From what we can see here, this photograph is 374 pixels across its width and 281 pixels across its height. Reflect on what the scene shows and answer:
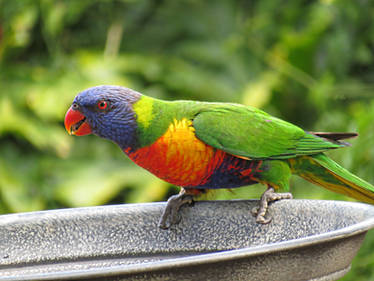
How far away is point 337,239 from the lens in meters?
0.70

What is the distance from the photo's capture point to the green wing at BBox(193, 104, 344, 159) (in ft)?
3.96

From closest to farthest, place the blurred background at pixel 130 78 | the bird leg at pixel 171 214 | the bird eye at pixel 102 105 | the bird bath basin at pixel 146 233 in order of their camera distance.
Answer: the bird bath basin at pixel 146 233 < the bird leg at pixel 171 214 < the bird eye at pixel 102 105 < the blurred background at pixel 130 78

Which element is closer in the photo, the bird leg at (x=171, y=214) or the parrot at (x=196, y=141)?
the bird leg at (x=171, y=214)

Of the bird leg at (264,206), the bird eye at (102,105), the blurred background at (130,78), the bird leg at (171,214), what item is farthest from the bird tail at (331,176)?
the blurred background at (130,78)

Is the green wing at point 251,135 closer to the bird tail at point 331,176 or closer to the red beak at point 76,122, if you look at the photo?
the bird tail at point 331,176

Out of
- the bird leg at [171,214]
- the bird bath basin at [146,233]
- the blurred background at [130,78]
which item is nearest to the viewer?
the bird bath basin at [146,233]

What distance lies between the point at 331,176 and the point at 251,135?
25 centimetres

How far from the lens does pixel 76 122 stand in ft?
4.00

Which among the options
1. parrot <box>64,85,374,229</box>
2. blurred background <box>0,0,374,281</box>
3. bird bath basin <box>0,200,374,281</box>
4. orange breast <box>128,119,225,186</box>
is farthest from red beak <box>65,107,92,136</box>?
blurred background <box>0,0,374,281</box>

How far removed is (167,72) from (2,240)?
9.18 ft

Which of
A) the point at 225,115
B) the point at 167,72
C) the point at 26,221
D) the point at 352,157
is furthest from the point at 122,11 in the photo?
the point at 26,221

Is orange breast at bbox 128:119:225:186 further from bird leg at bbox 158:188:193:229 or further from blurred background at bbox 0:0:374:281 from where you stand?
blurred background at bbox 0:0:374:281

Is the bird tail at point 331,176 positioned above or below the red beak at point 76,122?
below

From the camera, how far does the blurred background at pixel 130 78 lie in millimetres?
3145
